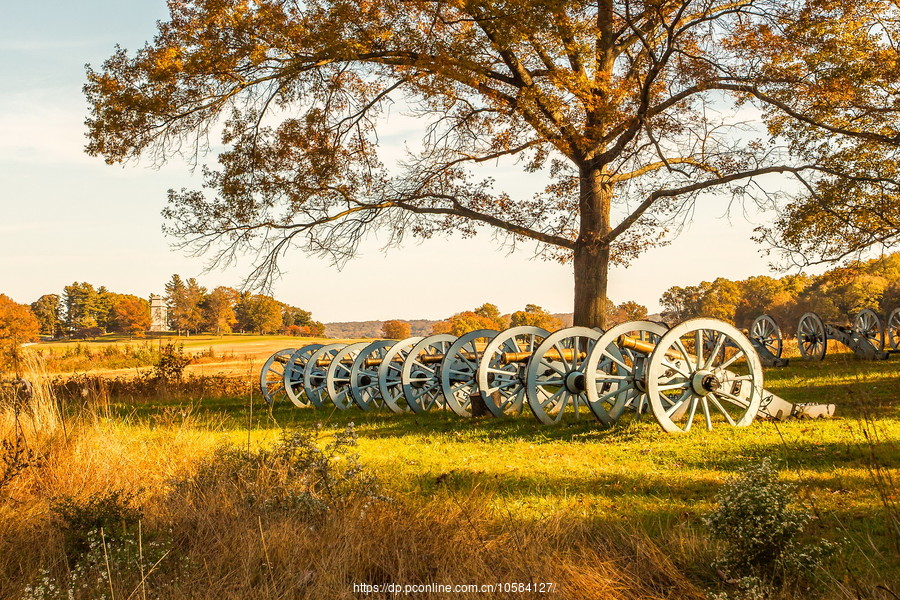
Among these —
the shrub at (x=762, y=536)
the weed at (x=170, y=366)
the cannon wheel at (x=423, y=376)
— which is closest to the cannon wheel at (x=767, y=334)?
the cannon wheel at (x=423, y=376)

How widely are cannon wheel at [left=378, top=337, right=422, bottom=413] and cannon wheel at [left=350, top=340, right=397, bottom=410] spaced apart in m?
0.31

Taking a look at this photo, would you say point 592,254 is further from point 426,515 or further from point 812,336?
point 426,515

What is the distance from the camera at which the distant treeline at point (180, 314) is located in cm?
6762

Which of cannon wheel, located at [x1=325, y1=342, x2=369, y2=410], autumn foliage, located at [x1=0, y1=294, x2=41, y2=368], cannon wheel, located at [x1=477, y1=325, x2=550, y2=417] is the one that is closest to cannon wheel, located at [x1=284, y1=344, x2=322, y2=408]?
cannon wheel, located at [x1=325, y1=342, x2=369, y2=410]

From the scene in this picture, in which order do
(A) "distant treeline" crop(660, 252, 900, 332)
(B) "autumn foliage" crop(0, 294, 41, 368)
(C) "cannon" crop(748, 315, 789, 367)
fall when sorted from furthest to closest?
1. (B) "autumn foliage" crop(0, 294, 41, 368)
2. (A) "distant treeline" crop(660, 252, 900, 332)
3. (C) "cannon" crop(748, 315, 789, 367)

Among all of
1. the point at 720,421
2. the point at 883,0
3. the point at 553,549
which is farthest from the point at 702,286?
the point at 553,549

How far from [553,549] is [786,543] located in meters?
1.26

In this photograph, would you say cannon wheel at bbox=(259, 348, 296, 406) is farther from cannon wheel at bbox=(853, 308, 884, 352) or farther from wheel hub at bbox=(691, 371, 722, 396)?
cannon wheel at bbox=(853, 308, 884, 352)

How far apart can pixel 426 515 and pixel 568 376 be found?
202 inches

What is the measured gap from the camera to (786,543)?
3672 millimetres

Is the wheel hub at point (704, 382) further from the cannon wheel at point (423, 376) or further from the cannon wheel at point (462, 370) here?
the cannon wheel at point (423, 376)

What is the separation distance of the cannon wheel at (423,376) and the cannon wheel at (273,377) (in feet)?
14.2

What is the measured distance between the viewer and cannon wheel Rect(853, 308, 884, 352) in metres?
17.4

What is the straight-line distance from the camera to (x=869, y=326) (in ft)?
59.1
